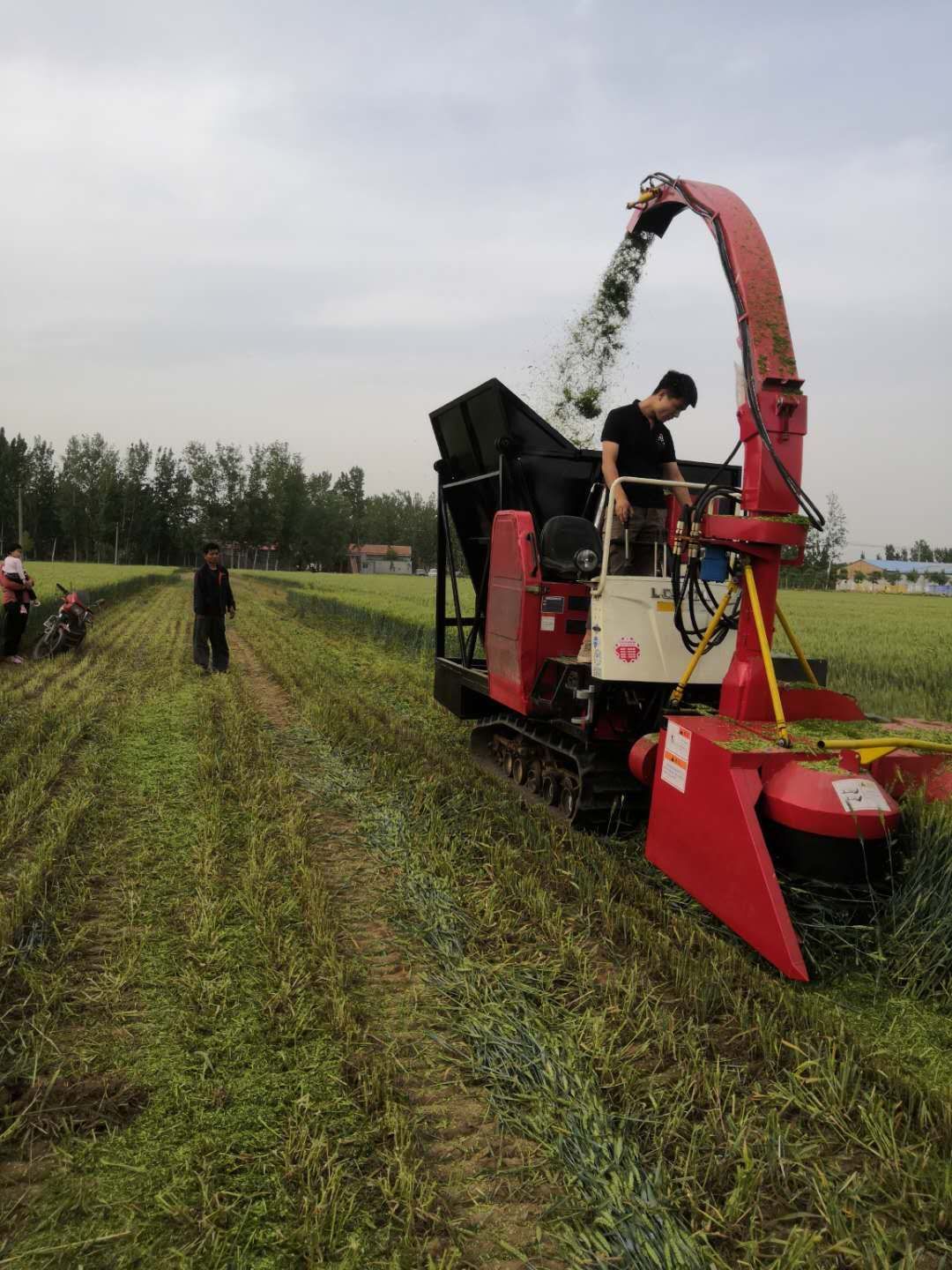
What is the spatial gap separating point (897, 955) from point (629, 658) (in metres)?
1.93

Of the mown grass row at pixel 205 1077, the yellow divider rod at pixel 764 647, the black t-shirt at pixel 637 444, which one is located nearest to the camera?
the mown grass row at pixel 205 1077

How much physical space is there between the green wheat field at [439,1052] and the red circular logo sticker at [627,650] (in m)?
1.12

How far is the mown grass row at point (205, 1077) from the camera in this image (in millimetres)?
2029

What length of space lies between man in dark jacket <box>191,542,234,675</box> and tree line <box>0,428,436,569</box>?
70121 mm

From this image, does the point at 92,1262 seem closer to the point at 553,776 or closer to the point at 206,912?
the point at 206,912

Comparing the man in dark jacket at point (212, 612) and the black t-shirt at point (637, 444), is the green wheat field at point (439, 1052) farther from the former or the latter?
the man in dark jacket at point (212, 612)

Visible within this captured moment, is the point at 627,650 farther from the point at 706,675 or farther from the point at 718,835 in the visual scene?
the point at 718,835

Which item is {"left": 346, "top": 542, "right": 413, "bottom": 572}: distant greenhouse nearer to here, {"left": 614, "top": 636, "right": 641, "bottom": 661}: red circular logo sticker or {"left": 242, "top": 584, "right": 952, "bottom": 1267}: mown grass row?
{"left": 614, "top": 636, "right": 641, "bottom": 661}: red circular logo sticker

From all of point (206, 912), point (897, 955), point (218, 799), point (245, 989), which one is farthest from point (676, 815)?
point (218, 799)

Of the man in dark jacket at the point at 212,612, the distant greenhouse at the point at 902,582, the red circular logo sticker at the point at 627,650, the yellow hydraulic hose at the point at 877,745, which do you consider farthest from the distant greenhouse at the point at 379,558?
the yellow hydraulic hose at the point at 877,745

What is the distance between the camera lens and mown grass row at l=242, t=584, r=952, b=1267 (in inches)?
82.2

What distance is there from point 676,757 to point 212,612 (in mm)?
9403

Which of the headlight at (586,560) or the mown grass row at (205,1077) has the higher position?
the headlight at (586,560)

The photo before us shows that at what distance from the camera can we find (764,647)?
3570mm
